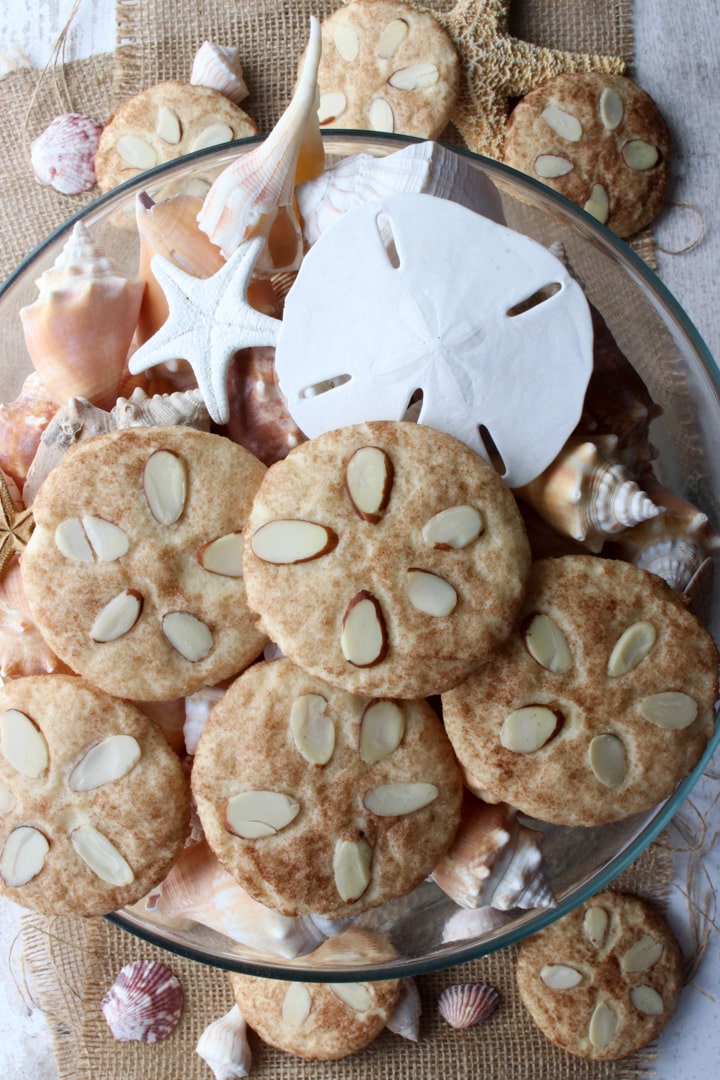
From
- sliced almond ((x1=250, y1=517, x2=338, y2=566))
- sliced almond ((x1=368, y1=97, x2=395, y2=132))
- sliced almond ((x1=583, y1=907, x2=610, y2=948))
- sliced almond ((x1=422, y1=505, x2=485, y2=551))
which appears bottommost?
sliced almond ((x1=583, y1=907, x2=610, y2=948))

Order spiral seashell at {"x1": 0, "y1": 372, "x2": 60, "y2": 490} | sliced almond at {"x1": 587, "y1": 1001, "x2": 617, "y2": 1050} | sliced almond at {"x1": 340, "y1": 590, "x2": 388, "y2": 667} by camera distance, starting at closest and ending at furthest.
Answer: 1. sliced almond at {"x1": 340, "y1": 590, "x2": 388, "y2": 667}
2. spiral seashell at {"x1": 0, "y1": 372, "x2": 60, "y2": 490}
3. sliced almond at {"x1": 587, "y1": 1001, "x2": 617, "y2": 1050}

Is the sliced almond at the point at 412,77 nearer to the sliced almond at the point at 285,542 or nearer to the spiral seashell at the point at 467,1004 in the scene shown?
the sliced almond at the point at 285,542

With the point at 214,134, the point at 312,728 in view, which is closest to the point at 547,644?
the point at 312,728

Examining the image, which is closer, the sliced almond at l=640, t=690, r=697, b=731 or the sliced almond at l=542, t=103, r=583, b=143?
the sliced almond at l=640, t=690, r=697, b=731

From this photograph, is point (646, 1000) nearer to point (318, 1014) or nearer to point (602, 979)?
point (602, 979)

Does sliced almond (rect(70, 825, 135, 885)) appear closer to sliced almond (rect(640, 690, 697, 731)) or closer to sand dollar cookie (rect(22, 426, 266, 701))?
sand dollar cookie (rect(22, 426, 266, 701))

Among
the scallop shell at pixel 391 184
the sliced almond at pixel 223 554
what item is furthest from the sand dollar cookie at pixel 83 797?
the scallop shell at pixel 391 184

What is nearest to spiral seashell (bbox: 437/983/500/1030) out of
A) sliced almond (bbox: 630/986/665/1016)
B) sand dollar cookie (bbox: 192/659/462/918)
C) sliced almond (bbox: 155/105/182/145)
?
sliced almond (bbox: 630/986/665/1016)
